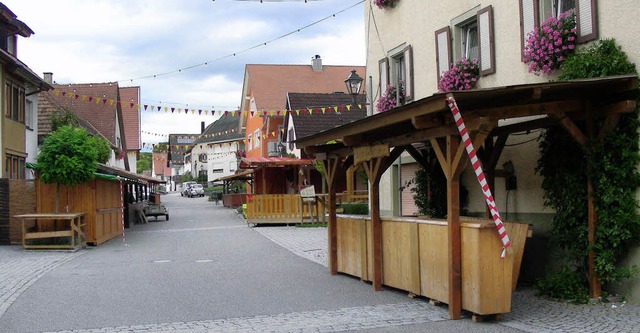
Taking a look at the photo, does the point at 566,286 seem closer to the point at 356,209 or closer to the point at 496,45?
the point at 496,45

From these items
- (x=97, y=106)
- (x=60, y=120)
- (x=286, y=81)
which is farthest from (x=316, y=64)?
(x=60, y=120)

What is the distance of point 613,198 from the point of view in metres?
8.55

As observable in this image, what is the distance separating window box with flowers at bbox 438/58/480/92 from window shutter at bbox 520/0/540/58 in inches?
63.3

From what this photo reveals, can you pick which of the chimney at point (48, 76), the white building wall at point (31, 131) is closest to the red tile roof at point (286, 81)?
the chimney at point (48, 76)

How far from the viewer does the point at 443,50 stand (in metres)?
13.6

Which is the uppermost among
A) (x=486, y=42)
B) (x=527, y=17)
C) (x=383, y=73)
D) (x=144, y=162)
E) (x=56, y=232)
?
(x=144, y=162)

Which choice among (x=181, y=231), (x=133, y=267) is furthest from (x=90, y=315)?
(x=181, y=231)

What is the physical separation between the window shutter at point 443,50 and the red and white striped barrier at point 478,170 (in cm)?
591

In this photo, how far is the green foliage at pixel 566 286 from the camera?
8.91 meters

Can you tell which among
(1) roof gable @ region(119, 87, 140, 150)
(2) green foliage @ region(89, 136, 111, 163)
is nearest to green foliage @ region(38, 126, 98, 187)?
Answer: (2) green foliage @ region(89, 136, 111, 163)

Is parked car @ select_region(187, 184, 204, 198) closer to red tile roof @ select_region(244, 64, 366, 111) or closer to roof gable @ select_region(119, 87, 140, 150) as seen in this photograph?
red tile roof @ select_region(244, 64, 366, 111)

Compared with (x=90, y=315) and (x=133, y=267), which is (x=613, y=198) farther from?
(x=133, y=267)

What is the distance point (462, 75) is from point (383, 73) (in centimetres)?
439

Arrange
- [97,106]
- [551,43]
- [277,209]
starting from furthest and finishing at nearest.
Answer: [97,106] < [277,209] < [551,43]
